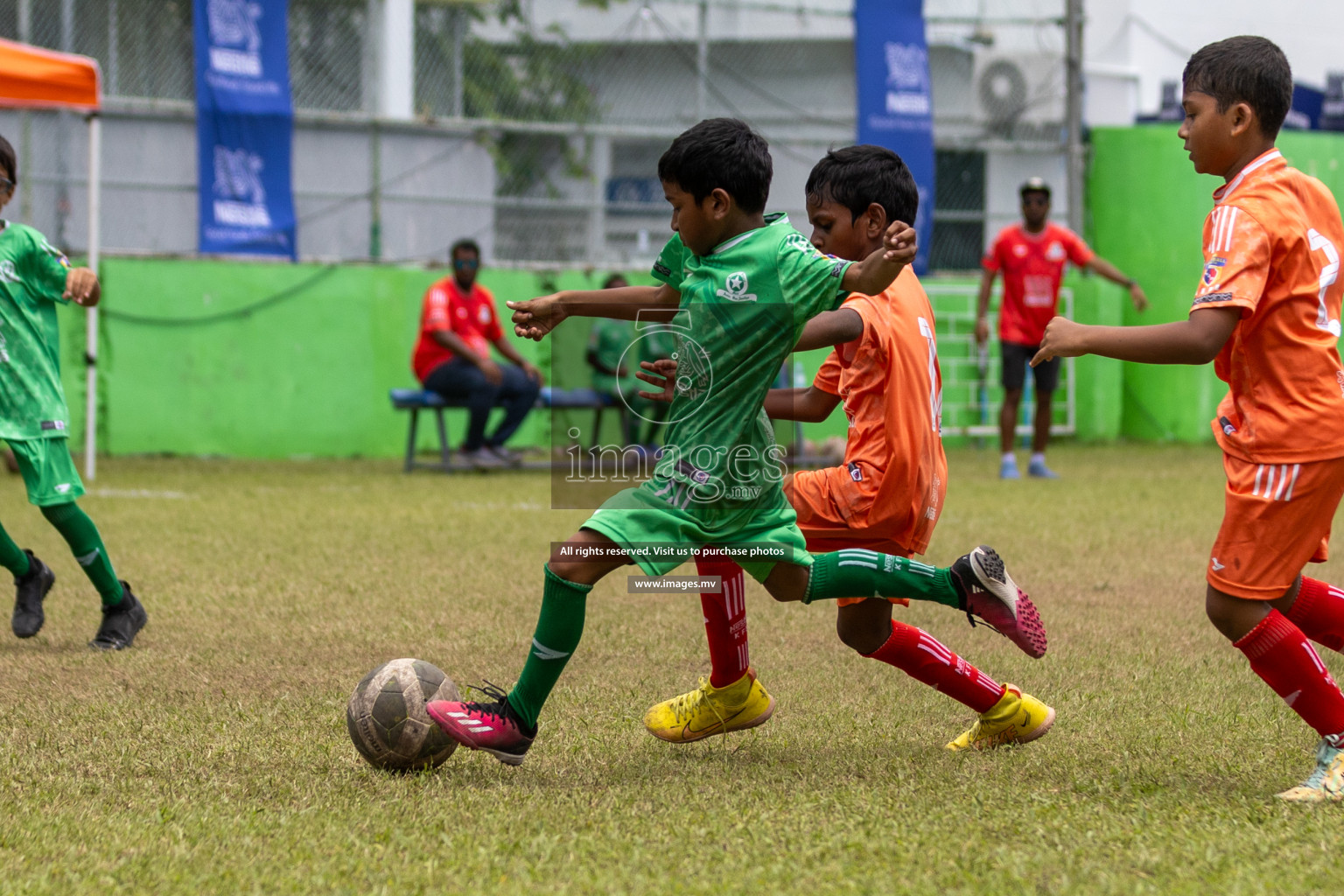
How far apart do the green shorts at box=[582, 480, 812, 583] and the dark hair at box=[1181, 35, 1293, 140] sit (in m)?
1.31

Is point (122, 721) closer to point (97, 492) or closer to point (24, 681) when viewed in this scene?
point (24, 681)

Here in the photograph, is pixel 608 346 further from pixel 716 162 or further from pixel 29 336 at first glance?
pixel 716 162

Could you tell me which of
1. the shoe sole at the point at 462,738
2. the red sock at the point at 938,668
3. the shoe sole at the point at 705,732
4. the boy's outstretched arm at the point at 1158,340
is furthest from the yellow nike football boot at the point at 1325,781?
the shoe sole at the point at 462,738

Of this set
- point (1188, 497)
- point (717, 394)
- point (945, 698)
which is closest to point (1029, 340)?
point (1188, 497)

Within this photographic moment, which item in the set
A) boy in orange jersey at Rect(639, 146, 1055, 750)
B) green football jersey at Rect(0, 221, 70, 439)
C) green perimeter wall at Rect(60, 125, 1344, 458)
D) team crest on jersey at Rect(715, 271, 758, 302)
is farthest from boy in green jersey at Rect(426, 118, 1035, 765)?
green perimeter wall at Rect(60, 125, 1344, 458)

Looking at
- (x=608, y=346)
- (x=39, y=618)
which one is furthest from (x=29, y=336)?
(x=608, y=346)

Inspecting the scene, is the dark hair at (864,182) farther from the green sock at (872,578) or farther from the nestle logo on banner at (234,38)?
the nestle logo on banner at (234,38)

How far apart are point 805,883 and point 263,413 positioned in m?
11.4

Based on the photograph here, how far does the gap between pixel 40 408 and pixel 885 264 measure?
10.6ft

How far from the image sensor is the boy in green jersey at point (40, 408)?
5059 millimetres

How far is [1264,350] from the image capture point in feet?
10.5

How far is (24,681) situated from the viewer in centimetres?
453

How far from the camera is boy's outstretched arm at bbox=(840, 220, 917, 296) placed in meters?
3.15

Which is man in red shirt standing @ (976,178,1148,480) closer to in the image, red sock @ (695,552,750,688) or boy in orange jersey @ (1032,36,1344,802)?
red sock @ (695,552,750,688)
